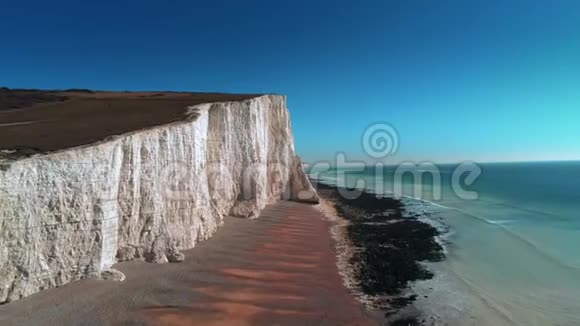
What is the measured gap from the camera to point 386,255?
18312 millimetres

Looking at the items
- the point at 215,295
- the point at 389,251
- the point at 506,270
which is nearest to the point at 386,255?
the point at 389,251

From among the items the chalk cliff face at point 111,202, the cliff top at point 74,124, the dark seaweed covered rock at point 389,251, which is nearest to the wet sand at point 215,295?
the chalk cliff face at point 111,202

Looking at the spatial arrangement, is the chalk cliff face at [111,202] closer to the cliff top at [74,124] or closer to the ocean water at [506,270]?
the cliff top at [74,124]

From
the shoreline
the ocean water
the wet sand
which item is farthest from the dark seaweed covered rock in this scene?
the wet sand

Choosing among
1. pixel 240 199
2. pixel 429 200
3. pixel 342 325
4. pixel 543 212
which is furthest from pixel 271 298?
pixel 429 200

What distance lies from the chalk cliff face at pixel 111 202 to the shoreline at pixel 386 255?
699 cm

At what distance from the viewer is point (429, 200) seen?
138 feet

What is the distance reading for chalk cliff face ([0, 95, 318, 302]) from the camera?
29.8ft

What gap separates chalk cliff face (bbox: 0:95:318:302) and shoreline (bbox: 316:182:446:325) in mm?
6989

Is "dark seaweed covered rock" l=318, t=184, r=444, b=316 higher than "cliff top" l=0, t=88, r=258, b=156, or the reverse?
"cliff top" l=0, t=88, r=258, b=156

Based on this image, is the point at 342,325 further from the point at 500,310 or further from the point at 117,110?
the point at 117,110

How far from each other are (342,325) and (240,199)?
1340cm

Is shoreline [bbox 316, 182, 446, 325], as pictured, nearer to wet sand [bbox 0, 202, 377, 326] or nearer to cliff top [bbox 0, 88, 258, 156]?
wet sand [bbox 0, 202, 377, 326]

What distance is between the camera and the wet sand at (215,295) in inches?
368
